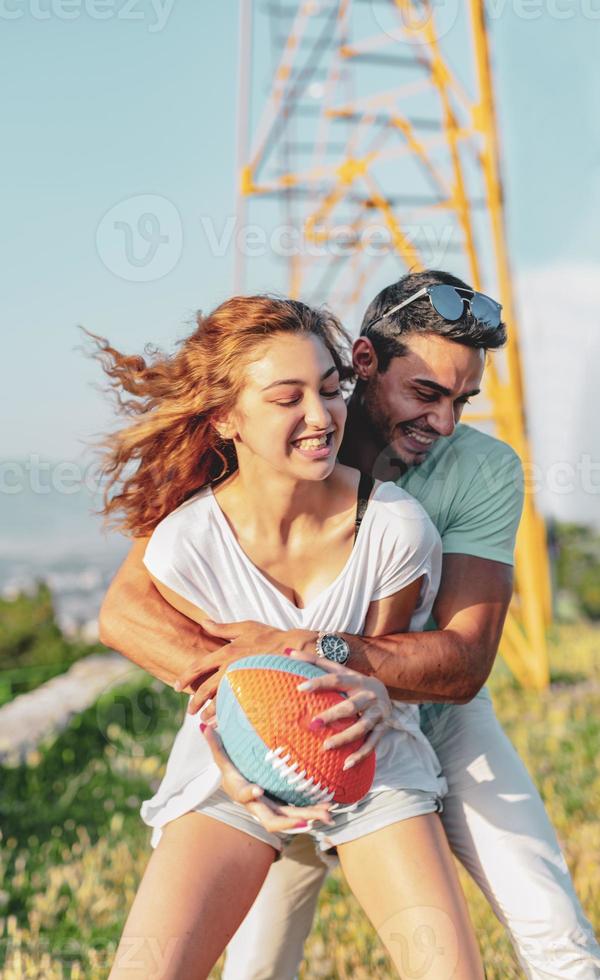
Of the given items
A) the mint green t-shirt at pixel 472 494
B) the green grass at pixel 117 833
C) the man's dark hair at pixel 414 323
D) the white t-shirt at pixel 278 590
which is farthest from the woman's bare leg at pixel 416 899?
the green grass at pixel 117 833

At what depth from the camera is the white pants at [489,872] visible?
9.75ft

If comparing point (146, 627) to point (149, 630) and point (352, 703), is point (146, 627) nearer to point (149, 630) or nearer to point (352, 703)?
point (149, 630)

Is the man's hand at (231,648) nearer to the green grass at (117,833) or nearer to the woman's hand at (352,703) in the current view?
the woman's hand at (352,703)

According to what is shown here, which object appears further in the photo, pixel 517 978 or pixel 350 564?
pixel 517 978

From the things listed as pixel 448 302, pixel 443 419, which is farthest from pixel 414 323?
pixel 443 419

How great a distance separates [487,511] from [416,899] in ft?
3.42

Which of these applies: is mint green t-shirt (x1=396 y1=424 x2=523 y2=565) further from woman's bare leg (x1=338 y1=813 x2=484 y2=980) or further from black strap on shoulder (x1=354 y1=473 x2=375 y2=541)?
woman's bare leg (x1=338 y1=813 x2=484 y2=980)

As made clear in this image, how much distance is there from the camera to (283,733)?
258cm

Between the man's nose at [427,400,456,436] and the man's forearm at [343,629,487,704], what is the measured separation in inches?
22.3

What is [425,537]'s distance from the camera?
2.90 meters

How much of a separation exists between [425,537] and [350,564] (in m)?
0.19

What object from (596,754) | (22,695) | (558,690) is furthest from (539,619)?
(22,695)

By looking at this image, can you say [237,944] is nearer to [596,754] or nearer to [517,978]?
[517,978]

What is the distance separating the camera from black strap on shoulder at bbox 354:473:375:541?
9.53 feet
